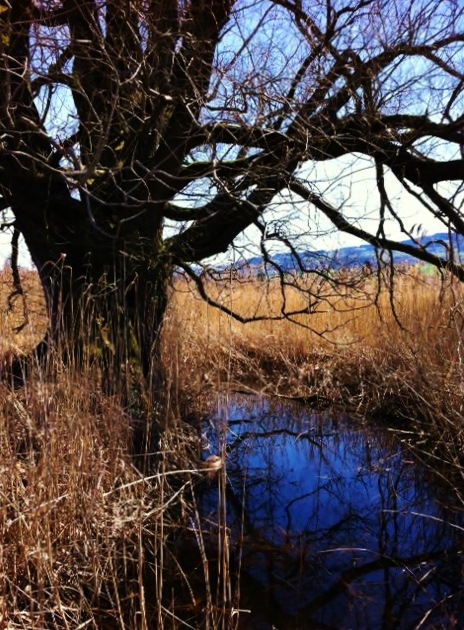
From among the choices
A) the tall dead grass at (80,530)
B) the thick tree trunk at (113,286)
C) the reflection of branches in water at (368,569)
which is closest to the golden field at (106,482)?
the tall dead grass at (80,530)

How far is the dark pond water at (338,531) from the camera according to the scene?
7.84ft

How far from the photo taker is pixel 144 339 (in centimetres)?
401

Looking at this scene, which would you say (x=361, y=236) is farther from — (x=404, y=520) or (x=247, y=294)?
(x=247, y=294)

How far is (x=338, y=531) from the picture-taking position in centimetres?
304

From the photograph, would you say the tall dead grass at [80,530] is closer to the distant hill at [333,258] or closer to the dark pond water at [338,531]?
the dark pond water at [338,531]

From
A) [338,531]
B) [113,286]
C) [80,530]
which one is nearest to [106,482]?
[80,530]

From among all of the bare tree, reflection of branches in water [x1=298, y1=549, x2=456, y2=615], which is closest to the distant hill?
the bare tree

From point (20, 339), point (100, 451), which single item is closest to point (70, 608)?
point (100, 451)

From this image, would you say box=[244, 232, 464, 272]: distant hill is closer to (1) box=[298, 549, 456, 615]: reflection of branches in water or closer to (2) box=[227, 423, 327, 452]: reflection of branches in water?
(2) box=[227, 423, 327, 452]: reflection of branches in water

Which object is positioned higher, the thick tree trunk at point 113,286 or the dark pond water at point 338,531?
the thick tree trunk at point 113,286

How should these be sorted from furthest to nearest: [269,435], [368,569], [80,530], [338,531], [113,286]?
1. [269,435]
2. [113,286]
3. [338,531]
4. [368,569]
5. [80,530]

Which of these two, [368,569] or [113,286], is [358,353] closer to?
[113,286]

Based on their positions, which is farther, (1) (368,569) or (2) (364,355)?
(2) (364,355)

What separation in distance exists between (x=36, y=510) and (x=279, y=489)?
1.81 m
